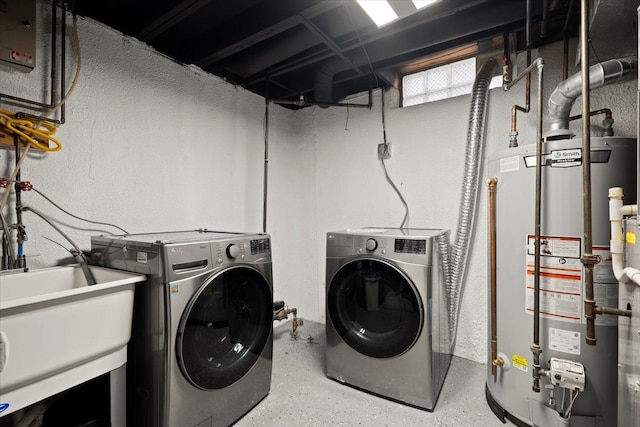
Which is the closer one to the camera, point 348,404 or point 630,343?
point 630,343

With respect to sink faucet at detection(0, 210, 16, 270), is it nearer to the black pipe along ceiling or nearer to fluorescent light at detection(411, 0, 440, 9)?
the black pipe along ceiling

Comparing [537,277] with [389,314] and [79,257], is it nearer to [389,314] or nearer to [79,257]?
[389,314]

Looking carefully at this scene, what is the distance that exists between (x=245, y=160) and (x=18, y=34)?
1361mm

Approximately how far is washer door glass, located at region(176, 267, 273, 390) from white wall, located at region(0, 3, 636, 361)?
75 cm

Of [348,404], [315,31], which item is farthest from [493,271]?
[315,31]

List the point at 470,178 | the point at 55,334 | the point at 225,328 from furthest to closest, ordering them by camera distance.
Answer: the point at 470,178 < the point at 225,328 < the point at 55,334

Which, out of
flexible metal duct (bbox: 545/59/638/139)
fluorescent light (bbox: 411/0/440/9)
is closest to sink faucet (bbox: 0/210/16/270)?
fluorescent light (bbox: 411/0/440/9)

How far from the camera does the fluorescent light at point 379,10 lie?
1.25m

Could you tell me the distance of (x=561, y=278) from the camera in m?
1.25

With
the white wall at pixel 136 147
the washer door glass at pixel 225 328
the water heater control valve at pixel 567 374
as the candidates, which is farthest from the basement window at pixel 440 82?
the washer door glass at pixel 225 328

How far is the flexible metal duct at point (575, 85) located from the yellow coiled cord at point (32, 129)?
232 cm

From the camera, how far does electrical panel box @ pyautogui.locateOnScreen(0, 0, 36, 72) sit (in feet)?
4.03

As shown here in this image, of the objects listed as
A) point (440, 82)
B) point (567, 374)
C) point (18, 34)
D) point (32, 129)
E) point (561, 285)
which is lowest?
point (567, 374)

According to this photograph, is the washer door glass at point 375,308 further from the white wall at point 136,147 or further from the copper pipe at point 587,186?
the white wall at point 136,147
